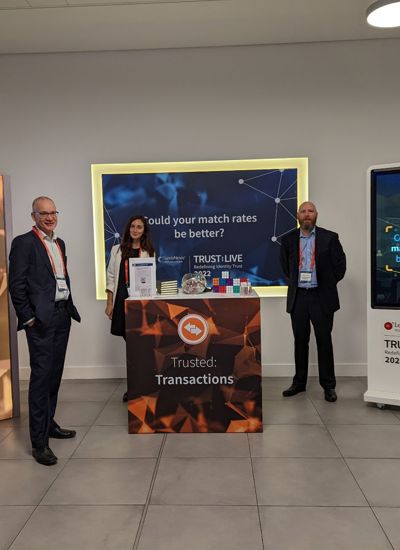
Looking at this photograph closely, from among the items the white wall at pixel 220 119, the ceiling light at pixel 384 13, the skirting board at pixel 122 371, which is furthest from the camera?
the skirting board at pixel 122 371

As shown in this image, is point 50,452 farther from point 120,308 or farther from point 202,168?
point 202,168

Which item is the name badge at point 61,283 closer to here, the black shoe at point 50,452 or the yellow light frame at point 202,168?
the black shoe at point 50,452

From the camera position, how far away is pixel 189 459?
3.47 metres

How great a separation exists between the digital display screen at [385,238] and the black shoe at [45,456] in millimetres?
2820

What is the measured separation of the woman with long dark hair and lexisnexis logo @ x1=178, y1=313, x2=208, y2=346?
2.90 feet

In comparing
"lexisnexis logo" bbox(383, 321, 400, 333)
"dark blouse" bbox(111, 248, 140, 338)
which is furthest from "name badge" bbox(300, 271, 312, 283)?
"dark blouse" bbox(111, 248, 140, 338)

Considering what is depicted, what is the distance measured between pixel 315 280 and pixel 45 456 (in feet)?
8.65

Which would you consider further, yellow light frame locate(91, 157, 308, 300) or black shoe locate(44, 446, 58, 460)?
yellow light frame locate(91, 157, 308, 300)

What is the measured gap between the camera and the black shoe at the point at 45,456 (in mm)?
3439

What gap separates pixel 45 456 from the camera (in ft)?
11.4

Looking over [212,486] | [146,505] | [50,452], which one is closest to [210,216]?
[50,452]

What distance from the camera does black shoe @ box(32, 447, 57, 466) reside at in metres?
3.44

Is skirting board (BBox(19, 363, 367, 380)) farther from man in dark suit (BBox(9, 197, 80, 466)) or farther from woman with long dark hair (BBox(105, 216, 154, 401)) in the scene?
man in dark suit (BBox(9, 197, 80, 466))

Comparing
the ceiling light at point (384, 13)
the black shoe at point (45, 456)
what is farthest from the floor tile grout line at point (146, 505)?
the ceiling light at point (384, 13)
